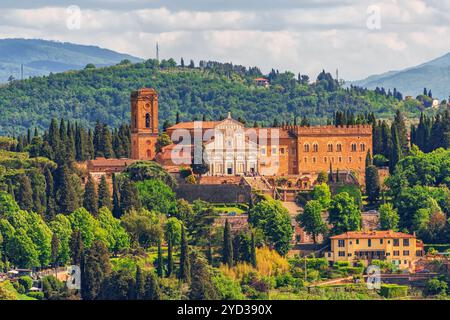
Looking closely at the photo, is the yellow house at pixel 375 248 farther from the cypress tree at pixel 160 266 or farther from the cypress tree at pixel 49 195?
the cypress tree at pixel 49 195

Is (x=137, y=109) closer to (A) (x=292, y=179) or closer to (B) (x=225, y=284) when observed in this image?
(A) (x=292, y=179)

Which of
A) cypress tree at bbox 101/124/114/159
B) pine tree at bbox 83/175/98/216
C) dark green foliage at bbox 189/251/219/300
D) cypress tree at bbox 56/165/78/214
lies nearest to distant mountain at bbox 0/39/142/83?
cypress tree at bbox 101/124/114/159

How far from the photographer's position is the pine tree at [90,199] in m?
49.3

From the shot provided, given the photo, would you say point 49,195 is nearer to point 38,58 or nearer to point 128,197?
point 128,197

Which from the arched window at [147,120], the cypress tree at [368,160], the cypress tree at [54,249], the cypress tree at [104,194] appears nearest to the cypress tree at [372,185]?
the cypress tree at [368,160]

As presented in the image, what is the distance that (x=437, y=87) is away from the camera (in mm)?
174750

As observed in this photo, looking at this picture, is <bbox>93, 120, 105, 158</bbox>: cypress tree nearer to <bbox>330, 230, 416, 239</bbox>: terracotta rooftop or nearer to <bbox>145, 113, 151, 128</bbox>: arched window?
<bbox>145, 113, 151, 128</bbox>: arched window

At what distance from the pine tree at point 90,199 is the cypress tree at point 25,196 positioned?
183cm

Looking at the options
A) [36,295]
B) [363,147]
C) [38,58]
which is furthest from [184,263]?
[38,58]

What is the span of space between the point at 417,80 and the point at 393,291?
442 ft

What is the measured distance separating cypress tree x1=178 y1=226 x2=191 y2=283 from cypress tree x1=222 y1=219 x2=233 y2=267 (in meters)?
1.43
